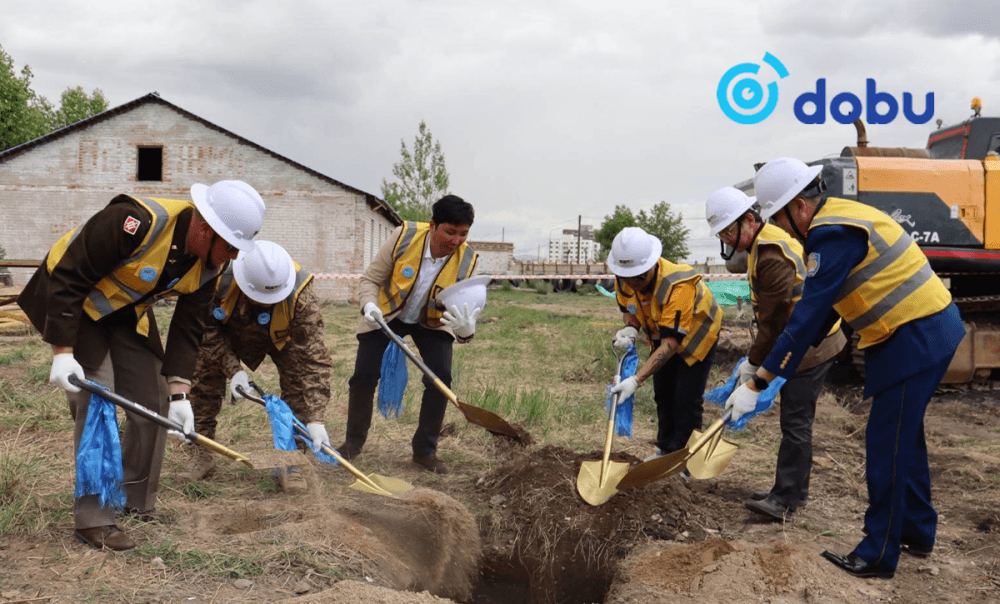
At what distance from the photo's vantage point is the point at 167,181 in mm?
19109

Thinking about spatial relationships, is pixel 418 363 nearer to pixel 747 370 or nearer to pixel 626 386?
pixel 626 386

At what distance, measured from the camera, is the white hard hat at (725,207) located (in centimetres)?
390

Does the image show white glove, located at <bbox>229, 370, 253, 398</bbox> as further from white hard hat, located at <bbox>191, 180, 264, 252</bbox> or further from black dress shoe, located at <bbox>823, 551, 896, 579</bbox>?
black dress shoe, located at <bbox>823, 551, 896, 579</bbox>

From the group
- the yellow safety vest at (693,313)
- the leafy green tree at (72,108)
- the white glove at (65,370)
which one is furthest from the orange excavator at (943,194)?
the leafy green tree at (72,108)

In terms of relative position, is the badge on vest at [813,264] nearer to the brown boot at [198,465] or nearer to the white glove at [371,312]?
the white glove at [371,312]

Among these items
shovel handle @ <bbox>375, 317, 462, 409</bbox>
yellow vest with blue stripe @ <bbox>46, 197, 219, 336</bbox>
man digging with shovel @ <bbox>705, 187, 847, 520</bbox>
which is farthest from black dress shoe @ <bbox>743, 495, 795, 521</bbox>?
yellow vest with blue stripe @ <bbox>46, 197, 219, 336</bbox>

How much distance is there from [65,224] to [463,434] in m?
17.3

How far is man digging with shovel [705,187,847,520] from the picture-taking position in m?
3.70

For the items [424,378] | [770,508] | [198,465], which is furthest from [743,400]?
[198,465]

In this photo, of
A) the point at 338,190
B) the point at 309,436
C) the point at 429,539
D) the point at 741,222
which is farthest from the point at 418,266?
the point at 338,190

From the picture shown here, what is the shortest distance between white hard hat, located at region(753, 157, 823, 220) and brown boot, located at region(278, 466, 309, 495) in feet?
9.47

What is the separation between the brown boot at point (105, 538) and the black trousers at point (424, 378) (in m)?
1.67

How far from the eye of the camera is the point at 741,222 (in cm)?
396

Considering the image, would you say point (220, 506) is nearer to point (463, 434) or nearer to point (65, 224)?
point (463, 434)
